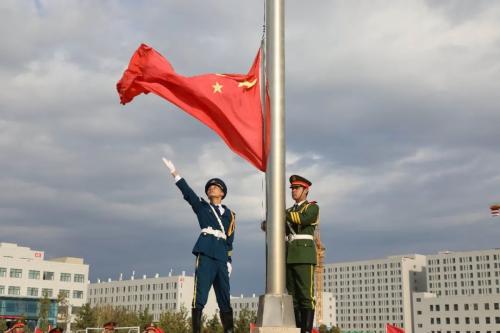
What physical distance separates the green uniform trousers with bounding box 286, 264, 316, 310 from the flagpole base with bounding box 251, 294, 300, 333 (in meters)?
0.57

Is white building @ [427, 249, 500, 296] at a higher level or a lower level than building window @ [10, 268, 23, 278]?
higher

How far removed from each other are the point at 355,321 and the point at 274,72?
18599cm

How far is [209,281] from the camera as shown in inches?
346

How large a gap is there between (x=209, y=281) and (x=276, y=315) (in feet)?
3.67

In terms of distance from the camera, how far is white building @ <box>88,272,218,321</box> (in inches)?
5305

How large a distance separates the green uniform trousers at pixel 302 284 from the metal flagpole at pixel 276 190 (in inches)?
20.5

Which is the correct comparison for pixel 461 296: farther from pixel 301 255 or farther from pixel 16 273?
pixel 301 255

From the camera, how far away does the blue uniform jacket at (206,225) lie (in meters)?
8.86

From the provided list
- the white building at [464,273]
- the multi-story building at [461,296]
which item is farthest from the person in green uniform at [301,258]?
the white building at [464,273]

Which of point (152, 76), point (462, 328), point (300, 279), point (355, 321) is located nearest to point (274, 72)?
point (152, 76)

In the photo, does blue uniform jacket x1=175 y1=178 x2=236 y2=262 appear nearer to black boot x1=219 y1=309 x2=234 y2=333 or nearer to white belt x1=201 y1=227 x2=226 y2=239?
white belt x1=201 y1=227 x2=226 y2=239

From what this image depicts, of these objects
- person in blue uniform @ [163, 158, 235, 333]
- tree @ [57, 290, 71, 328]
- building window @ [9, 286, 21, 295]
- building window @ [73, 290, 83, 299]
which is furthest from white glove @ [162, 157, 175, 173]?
building window @ [73, 290, 83, 299]

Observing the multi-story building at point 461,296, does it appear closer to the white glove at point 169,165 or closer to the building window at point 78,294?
the building window at point 78,294

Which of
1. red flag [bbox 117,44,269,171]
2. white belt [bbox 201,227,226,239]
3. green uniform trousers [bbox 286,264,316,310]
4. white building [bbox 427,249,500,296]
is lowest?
green uniform trousers [bbox 286,264,316,310]
